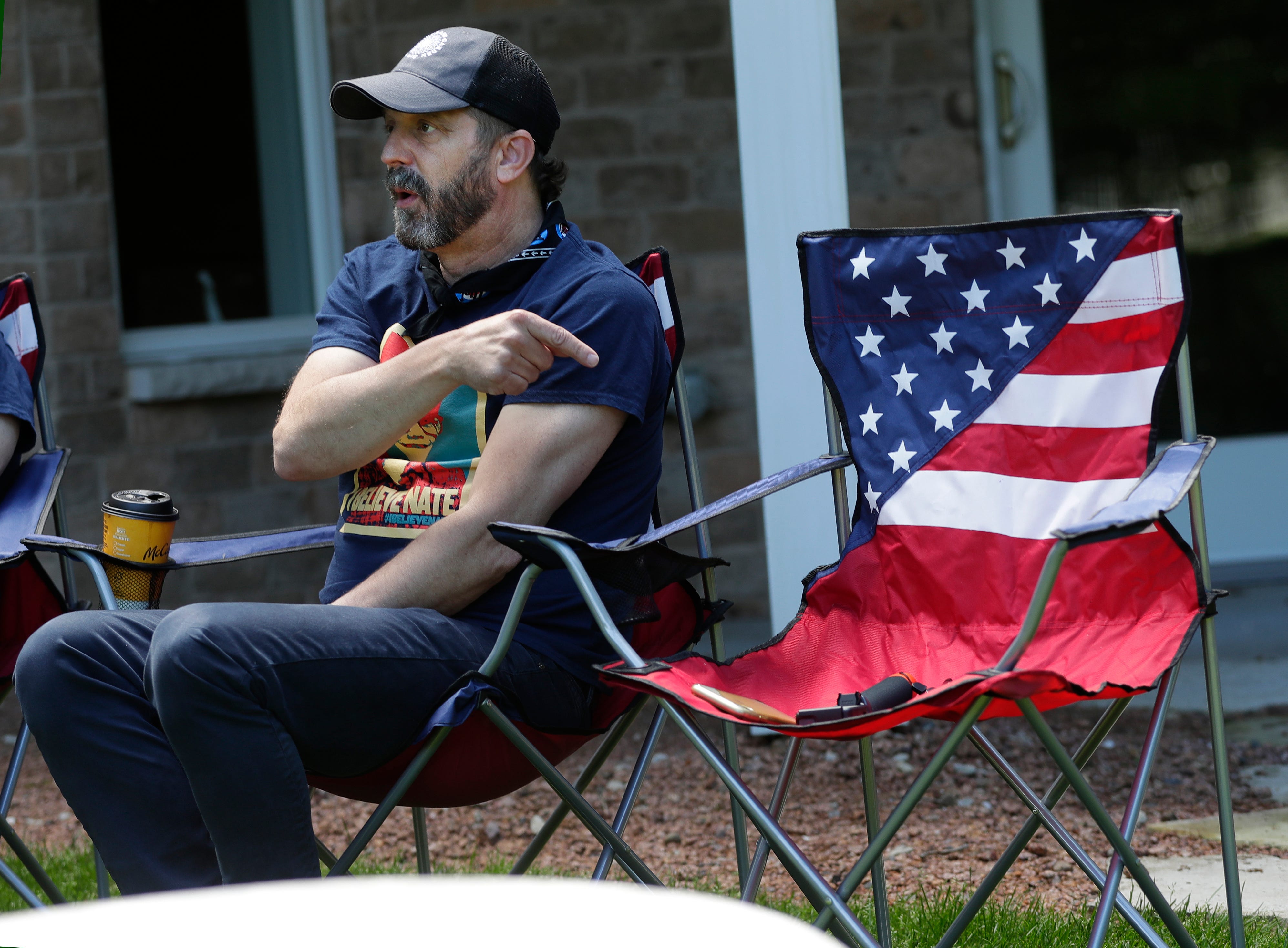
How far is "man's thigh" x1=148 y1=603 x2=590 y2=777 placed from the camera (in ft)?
5.50

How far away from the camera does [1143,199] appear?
4590 millimetres

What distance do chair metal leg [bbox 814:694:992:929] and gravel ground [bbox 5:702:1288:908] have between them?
799mm

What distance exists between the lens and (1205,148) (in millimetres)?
4539

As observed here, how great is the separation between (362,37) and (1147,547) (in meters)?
3.35

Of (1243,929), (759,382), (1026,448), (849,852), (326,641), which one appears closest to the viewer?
(326,641)

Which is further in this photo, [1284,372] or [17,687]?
[1284,372]

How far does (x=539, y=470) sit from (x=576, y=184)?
290cm

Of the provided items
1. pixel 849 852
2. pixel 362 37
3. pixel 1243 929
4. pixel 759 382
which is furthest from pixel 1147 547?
pixel 362 37

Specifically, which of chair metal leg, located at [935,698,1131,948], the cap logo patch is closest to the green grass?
chair metal leg, located at [935,698,1131,948]

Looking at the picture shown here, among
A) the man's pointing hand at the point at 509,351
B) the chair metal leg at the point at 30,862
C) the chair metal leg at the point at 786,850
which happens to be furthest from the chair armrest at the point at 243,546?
the chair metal leg at the point at 786,850

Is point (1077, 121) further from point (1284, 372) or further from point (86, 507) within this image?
point (86, 507)

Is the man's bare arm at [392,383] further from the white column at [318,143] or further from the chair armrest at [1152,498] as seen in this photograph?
the white column at [318,143]

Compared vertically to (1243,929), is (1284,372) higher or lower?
higher

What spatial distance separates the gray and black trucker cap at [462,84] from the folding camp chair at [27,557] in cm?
70
